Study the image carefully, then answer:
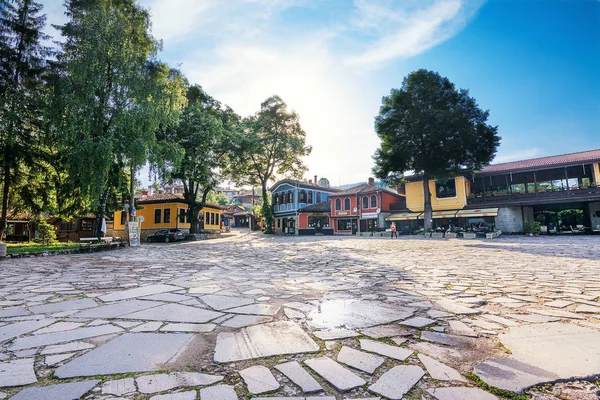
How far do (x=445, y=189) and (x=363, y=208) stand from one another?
8933 millimetres

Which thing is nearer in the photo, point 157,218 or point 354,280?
point 354,280

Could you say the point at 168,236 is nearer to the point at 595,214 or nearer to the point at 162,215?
the point at 162,215

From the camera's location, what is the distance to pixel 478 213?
1021 inches

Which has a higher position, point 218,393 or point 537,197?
point 537,197

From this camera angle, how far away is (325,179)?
178 feet

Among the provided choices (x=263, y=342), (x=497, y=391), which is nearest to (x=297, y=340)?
(x=263, y=342)

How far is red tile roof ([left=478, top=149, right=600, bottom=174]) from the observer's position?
23.1 meters

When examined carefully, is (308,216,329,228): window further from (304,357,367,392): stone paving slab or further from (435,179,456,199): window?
(304,357,367,392): stone paving slab

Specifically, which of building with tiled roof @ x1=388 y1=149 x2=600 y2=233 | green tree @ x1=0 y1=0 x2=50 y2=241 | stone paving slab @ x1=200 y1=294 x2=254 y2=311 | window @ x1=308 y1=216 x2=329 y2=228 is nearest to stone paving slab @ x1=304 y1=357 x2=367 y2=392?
stone paving slab @ x1=200 y1=294 x2=254 y2=311

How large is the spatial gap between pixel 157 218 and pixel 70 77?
2022 cm

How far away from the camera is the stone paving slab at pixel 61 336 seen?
7.84 feet

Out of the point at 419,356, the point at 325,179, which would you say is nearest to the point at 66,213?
the point at 419,356

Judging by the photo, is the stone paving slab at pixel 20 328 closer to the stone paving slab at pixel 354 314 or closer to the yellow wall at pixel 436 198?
the stone paving slab at pixel 354 314

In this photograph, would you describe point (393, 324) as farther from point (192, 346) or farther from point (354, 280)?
point (354, 280)
